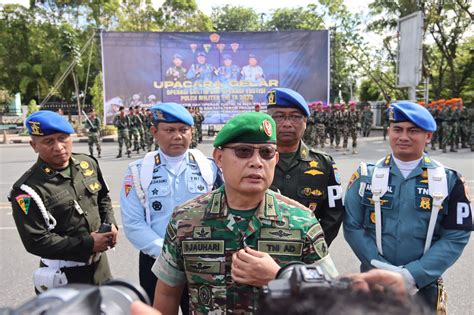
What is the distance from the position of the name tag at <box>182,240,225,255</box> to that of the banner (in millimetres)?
18309

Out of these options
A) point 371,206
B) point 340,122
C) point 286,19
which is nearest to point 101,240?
point 371,206

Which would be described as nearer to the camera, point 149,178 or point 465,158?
point 149,178

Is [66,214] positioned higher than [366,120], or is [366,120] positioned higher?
[366,120]

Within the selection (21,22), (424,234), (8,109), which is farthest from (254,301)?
(21,22)

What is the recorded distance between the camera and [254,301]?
1434 mm

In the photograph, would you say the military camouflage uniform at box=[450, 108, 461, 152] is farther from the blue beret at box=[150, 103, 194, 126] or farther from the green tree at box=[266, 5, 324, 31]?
the green tree at box=[266, 5, 324, 31]

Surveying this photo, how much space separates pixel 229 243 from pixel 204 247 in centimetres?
9

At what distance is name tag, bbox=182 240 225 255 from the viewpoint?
1.47m

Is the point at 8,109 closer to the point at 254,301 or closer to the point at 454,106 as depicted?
the point at 454,106

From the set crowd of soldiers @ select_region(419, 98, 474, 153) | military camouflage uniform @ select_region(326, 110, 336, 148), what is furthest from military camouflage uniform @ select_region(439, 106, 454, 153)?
military camouflage uniform @ select_region(326, 110, 336, 148)

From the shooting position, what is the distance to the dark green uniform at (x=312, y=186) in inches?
93.7

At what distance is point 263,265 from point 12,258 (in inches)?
166

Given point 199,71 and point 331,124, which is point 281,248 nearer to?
point 331,124

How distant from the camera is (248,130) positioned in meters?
1.44
